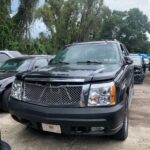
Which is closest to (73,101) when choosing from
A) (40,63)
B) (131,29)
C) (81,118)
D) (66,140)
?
(81,118)

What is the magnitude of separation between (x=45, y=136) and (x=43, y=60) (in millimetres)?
4246

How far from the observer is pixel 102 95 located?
4527 mm

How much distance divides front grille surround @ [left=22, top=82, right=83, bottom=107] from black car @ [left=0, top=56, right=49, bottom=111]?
2.38m

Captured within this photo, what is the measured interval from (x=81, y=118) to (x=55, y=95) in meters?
0.58

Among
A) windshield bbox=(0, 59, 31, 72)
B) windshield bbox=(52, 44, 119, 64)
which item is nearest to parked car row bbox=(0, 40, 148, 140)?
windshield bbox=(52, 44, 119, 64)

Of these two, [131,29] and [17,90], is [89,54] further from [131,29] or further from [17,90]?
[131,29]

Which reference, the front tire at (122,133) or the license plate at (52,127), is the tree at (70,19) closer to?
the front tire at (122,133)

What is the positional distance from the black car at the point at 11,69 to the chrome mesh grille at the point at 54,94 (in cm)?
236

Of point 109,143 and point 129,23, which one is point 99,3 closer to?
point 129,23

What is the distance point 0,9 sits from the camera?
68.3ft

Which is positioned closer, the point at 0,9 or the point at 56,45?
the point at 0,9

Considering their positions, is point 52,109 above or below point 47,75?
below

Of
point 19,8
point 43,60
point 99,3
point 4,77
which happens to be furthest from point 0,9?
point 99,3

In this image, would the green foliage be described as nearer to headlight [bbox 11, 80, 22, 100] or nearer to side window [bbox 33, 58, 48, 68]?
side window [bbox 33, 58, 48, 68]
